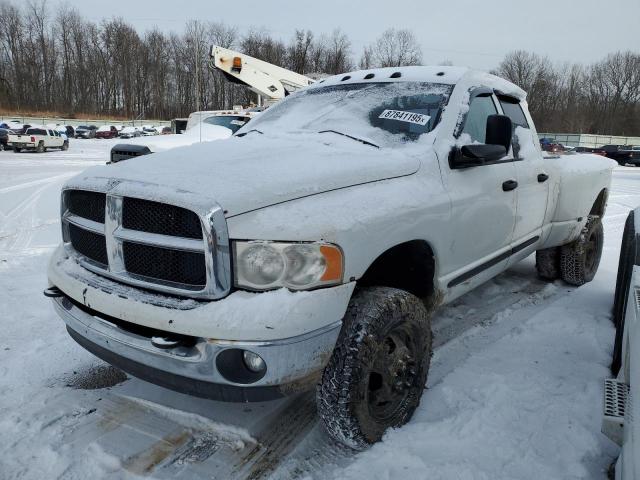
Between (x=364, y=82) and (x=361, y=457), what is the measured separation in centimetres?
254

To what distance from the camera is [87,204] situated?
246cm

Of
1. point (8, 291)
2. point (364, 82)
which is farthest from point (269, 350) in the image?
point (8, 291)

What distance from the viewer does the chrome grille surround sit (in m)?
1.91

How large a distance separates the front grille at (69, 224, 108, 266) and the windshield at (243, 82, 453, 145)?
4.76 ft

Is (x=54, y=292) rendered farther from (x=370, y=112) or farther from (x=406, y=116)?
(x=406, y=116)

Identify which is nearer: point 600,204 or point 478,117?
point 478,117

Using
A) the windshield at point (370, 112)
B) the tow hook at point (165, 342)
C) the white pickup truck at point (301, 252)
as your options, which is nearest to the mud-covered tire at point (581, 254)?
the white pickup truck at point (301, 252)

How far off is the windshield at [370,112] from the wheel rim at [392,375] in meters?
1.18

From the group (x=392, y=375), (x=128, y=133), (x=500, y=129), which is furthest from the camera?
(x=128, y=133)

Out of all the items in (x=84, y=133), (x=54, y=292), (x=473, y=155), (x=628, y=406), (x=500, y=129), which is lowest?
(x=628, y=406)

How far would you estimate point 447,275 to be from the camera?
2.88m

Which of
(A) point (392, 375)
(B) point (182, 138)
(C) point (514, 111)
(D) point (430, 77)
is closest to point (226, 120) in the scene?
(B) point (182, 138)

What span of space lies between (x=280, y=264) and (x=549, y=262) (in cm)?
396

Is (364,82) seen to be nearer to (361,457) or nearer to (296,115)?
(296,115)
